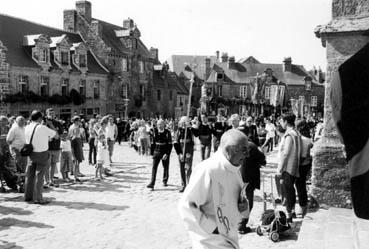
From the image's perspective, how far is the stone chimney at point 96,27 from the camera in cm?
3681

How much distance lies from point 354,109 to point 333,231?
12.7ft

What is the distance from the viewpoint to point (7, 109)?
83.9ft

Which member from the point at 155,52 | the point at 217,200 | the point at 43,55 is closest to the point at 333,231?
the point at 217,200

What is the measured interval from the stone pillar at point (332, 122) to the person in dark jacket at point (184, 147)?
14.3ft

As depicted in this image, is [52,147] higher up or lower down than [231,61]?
lower down

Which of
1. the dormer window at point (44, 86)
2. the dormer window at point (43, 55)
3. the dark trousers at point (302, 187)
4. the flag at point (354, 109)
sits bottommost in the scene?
the dark trousers at point (302, 187)

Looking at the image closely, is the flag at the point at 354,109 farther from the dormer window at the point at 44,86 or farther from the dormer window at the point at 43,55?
the dormer window at the point at 43,55

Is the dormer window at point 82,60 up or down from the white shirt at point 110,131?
up

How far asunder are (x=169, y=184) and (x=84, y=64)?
975 inches

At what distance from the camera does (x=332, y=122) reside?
20.7 ft

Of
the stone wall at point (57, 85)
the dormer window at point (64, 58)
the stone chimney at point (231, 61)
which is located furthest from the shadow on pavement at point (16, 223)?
the stone chimney at point (231, 61)

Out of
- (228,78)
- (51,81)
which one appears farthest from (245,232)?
(228,78)

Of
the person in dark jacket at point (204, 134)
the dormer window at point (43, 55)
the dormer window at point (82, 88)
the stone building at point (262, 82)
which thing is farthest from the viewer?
the stone building at point (262, 82)

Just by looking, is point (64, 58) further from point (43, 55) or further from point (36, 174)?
point (36, 174)
